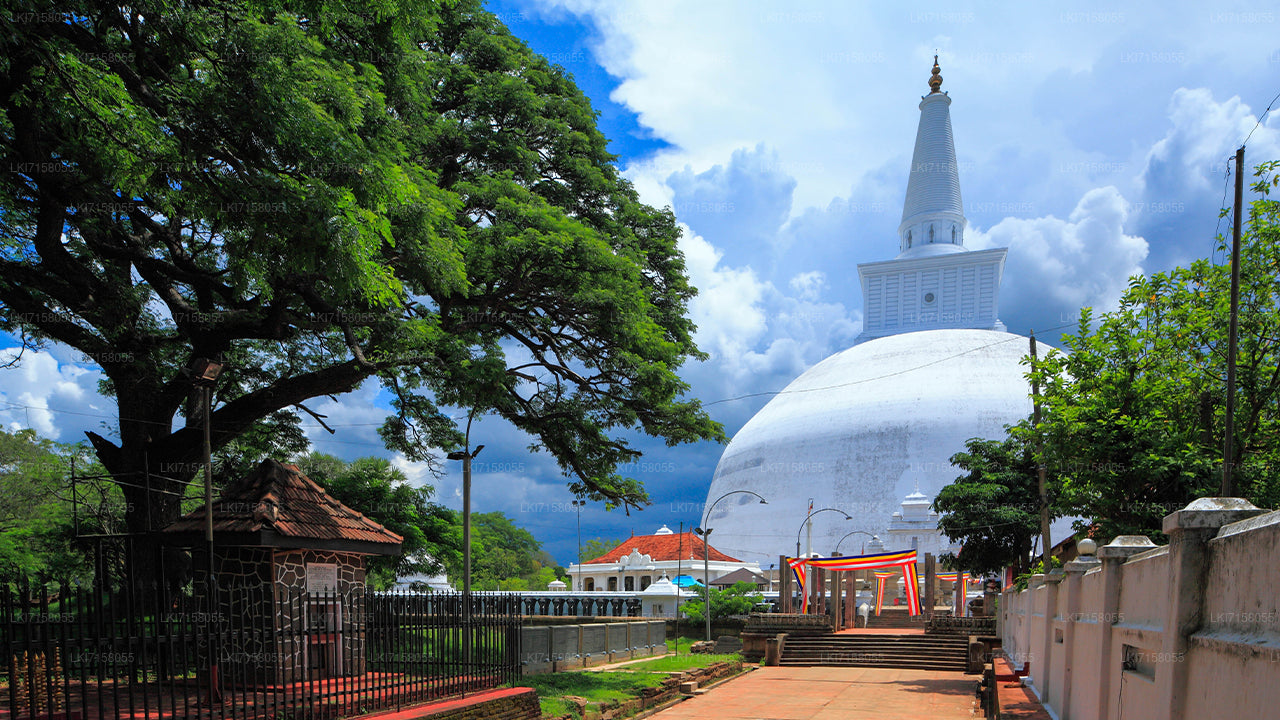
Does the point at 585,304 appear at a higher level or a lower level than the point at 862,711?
higher

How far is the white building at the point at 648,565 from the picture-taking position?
155 ft

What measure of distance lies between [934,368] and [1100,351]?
40.4 metres

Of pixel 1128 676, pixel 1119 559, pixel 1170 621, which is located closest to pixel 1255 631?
pixel 1170 621

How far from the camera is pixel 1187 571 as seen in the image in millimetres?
6234

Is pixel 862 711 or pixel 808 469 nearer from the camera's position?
pixel 862 711

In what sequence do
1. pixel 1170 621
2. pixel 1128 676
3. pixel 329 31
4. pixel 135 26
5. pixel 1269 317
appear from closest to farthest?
pixel 1170 621
pixel 1128 676
pixel 135 26
pixel 329 31
pixel 1269 317

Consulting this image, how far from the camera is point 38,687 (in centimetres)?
843

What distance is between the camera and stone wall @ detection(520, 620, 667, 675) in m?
19.8

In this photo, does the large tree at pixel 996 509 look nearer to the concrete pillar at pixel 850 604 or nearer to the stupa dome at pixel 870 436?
the concrete pillar at pixel 850 604

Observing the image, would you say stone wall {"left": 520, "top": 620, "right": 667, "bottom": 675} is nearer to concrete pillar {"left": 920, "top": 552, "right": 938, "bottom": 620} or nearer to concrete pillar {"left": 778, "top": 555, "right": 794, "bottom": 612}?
concrete pillar {"left": 778, "top": 555, "right": 794, "bottom": 612}

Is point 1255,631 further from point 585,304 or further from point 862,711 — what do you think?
point 862,711

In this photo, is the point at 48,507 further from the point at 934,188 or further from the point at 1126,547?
the point at 934,188

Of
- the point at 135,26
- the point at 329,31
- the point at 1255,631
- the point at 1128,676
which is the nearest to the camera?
the point at 1255,631

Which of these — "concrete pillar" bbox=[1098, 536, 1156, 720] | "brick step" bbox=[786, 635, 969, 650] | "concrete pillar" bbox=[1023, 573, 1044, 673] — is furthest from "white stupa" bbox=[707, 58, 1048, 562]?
"concrete pillar" bbox=[1098, 536, 1156, 720]
